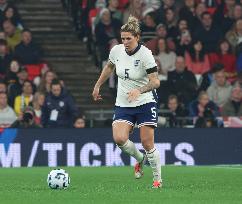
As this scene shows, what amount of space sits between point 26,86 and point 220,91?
13.2ft

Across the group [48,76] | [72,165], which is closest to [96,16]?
[48,76]

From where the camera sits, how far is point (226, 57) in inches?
885

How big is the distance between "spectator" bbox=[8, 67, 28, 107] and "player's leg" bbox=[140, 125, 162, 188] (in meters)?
7.88

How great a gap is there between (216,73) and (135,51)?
859 centimetres

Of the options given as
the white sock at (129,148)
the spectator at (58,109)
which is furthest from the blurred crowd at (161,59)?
the white sock at (129,148)

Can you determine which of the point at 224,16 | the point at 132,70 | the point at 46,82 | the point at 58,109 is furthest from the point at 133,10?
the point at 132,70

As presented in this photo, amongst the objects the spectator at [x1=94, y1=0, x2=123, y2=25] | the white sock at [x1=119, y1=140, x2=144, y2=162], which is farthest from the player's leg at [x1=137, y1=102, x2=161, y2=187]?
the spectator at [x1=94, y1=0, x2=123, y2=25]

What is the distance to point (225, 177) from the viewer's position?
14852 mm

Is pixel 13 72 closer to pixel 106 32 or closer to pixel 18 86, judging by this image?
pixel 18 86

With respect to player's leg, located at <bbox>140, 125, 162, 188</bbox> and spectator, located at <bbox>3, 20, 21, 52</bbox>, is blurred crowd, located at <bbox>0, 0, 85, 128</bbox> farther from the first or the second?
player's leg, located at <bbox>140, 125, 162, 188</bbox>

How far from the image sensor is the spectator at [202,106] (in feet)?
67.3

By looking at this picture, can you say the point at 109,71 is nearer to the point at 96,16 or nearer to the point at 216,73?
the point at 216,73

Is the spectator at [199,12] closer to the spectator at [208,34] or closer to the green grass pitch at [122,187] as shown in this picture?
the spectator at [208,34]

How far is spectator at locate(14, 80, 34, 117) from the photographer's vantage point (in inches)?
797
